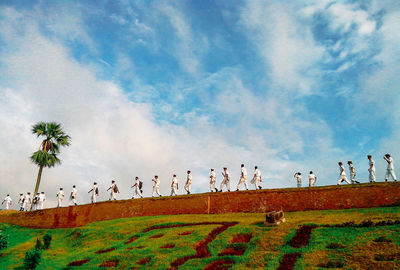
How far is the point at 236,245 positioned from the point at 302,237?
2698 mm

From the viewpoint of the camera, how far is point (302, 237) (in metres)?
12.9

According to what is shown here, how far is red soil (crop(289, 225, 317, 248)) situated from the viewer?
1224cm

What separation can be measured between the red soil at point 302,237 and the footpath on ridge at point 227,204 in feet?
18.8

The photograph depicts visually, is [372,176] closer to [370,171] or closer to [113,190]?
[370,171]

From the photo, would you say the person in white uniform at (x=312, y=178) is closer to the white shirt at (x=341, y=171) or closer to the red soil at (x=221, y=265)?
the white shirt at (x=341, y=171)

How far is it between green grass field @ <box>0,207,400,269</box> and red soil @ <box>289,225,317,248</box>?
0.65ft

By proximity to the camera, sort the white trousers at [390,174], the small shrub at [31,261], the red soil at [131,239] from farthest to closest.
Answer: the white trousers at [390,174] → the red soil at [131,239] → the small shrub at [31,261]

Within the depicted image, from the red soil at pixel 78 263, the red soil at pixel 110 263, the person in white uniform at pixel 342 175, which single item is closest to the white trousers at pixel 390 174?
the person in white uniform at pixel 342 175

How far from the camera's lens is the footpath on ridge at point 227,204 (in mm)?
18000

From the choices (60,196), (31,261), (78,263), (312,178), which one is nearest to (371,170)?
(312,178)

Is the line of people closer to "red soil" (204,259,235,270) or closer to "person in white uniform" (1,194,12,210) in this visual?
"red soil" (204,259,235,270)

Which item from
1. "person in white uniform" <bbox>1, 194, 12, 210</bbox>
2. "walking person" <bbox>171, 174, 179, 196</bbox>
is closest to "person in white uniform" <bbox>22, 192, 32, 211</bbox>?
"person in white uniform" <bbox>1, 194, 12, 210</bbox>

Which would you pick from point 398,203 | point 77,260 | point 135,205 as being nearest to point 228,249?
point 77,260

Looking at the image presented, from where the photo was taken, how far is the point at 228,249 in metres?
13.0
